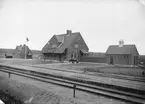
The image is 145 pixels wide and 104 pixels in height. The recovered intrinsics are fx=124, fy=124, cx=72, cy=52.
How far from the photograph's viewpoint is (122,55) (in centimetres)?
2814

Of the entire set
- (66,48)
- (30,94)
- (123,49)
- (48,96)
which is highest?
(66,48)

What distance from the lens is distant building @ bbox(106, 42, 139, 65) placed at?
2703 centimetres

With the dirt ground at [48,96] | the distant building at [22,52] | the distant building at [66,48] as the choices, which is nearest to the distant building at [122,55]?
the distant building at [66,48]

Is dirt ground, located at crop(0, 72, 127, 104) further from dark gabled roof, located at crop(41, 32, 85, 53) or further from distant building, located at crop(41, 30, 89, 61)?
dark gabled roof, located at crop(41, 32, 85, 53)

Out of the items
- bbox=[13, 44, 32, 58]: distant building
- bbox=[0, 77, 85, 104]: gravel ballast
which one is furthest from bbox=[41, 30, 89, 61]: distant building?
bbox=[13, 44, 32, 58]: distant building

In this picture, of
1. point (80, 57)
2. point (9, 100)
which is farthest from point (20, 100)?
point (80, 57)

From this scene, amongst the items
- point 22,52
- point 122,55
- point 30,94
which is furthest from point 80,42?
point 22,52

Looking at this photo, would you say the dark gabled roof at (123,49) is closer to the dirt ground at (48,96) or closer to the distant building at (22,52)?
the dirt ground at (48,96)

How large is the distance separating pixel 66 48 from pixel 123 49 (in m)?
14.1

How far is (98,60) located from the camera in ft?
105

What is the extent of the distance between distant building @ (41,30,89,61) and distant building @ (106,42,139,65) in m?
7.51

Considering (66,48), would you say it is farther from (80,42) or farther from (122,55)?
(122,55)

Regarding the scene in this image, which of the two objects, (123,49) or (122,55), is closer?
(122,55)

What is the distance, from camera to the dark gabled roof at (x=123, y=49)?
27.4 meters
